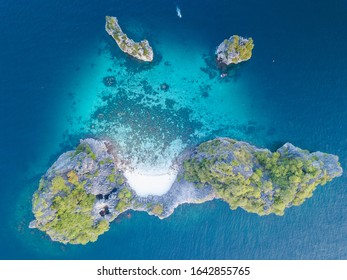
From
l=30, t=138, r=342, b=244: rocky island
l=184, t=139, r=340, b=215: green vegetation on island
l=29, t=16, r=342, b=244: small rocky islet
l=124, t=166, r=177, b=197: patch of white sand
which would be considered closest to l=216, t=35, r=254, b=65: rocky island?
l=29, t=16, r=342, b=244: small rocky islet

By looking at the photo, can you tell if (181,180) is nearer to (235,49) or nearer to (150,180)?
(150,180)

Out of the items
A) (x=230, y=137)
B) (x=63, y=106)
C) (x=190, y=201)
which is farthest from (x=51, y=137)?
(x=230, y=137)

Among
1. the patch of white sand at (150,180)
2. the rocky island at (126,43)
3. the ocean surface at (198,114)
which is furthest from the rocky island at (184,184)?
the rocky island at (126,43)

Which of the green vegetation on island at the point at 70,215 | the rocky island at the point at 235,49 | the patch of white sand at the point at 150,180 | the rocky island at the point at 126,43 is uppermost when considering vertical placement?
the rocky island at the point at 126,43

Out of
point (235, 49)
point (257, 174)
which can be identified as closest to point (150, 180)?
point (257, 174)

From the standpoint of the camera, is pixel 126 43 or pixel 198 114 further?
pixel 198 114

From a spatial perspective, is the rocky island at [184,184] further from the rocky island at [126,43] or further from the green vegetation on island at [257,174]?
the rocky island at [126,43]

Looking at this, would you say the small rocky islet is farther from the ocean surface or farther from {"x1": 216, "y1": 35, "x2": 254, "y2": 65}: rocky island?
the ocean surface
